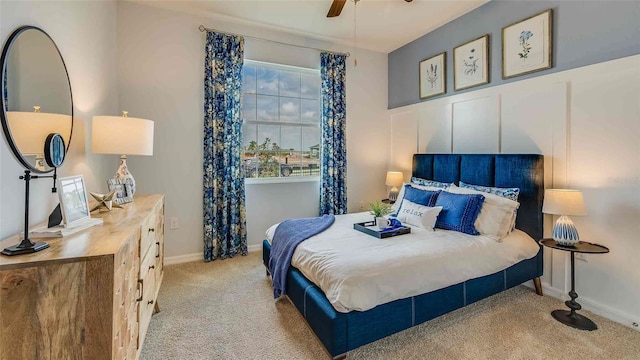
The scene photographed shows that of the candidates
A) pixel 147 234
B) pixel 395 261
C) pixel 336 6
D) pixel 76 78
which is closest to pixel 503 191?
pixel 395 261

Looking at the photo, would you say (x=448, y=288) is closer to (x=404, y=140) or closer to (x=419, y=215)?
(x=419, y=215)

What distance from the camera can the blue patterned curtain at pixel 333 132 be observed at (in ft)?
13.0

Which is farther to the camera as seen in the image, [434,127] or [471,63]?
[434,127]

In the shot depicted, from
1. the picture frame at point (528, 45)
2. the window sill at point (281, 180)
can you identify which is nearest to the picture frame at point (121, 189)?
the window sill at point (281, 180)

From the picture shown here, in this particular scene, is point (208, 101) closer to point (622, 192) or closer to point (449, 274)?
point (449, 274)

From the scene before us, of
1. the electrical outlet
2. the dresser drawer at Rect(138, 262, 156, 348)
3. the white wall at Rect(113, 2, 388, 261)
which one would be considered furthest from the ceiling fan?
the electrical outlet

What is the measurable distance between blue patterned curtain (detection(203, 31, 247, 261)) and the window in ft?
0.78

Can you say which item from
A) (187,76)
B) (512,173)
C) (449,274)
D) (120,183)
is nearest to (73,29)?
(120,183)

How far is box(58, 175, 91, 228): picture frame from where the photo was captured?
1.34 metres

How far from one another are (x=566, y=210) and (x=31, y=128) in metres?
3.47

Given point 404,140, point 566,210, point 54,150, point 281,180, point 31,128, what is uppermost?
point 404,140

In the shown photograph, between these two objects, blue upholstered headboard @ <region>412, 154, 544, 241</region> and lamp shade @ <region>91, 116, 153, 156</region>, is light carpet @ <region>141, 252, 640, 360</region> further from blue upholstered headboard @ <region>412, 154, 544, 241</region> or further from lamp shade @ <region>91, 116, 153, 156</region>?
lamp shade @ <region>91, 116, 153, 156</region>

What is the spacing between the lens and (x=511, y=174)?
271cm

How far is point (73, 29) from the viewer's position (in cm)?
198
